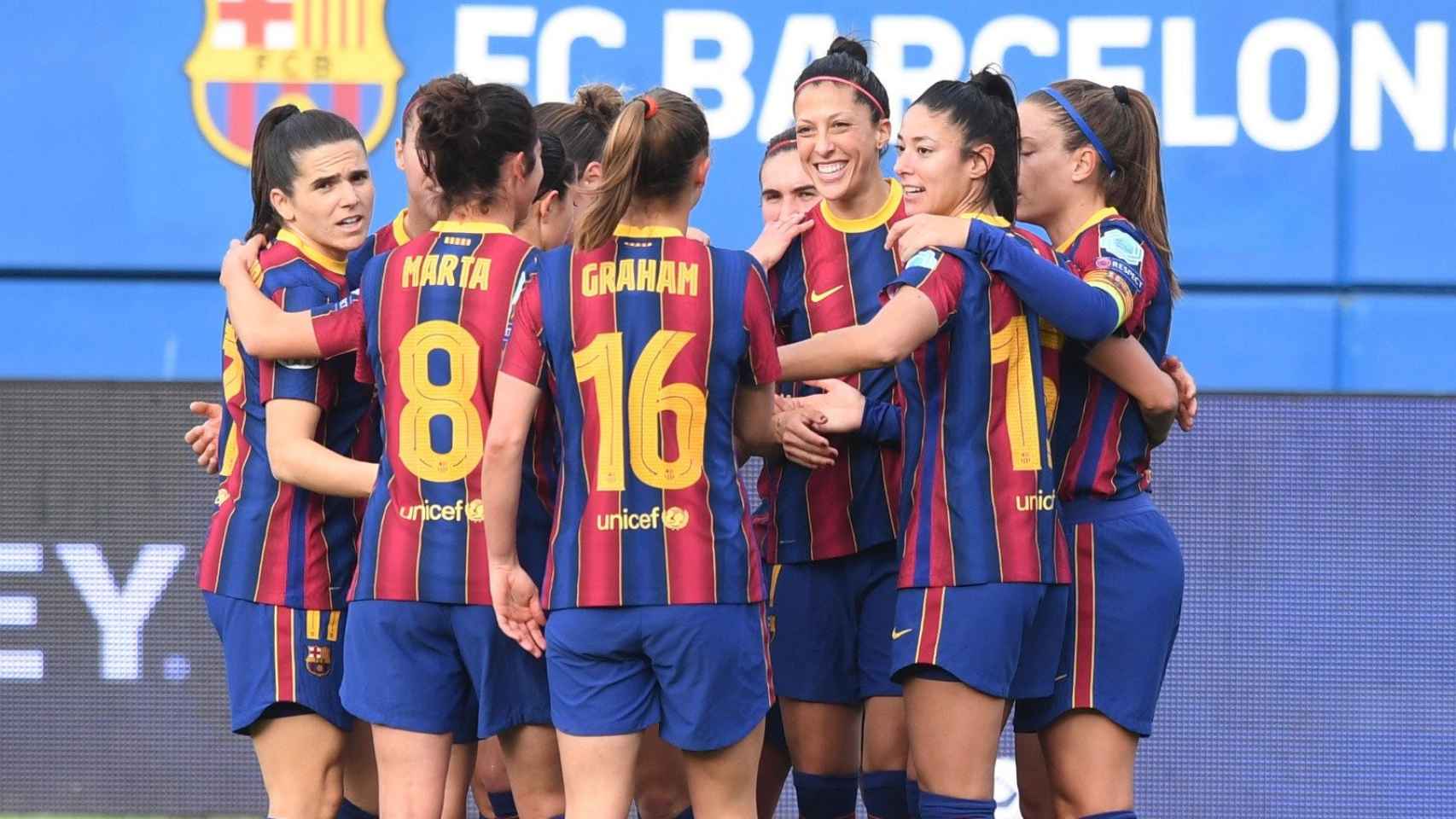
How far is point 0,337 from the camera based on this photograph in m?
5.93

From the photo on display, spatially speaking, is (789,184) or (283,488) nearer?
(283,488)

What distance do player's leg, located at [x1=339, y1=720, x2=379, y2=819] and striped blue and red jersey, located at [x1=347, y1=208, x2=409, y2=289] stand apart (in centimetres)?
92

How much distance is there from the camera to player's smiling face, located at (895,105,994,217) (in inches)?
132

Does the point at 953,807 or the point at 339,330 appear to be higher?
the point at 339,330

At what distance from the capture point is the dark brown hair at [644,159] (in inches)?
119

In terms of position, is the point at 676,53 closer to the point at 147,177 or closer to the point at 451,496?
the point at 147,177

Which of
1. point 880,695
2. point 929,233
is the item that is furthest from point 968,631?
point 929,233

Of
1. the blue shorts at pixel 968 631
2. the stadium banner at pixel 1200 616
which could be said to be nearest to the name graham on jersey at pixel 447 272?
the blue shorts at pixel 968 631

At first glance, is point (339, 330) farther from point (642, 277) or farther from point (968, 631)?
point (968, 631)

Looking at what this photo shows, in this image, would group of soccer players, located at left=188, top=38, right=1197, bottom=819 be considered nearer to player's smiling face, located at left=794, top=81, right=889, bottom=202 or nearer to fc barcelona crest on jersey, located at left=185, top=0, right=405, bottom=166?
player's smiling face, located at left=794, top=81, right=889, bottom=202

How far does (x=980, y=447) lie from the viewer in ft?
10.6

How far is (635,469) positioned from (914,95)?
11.0ft

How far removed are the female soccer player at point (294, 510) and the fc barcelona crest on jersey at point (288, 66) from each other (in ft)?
8.23

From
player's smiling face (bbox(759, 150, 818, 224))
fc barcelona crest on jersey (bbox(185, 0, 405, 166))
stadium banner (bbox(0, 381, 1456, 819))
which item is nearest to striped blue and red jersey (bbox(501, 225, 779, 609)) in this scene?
player's smiling face (bbox(759, 150, 818, 224))
